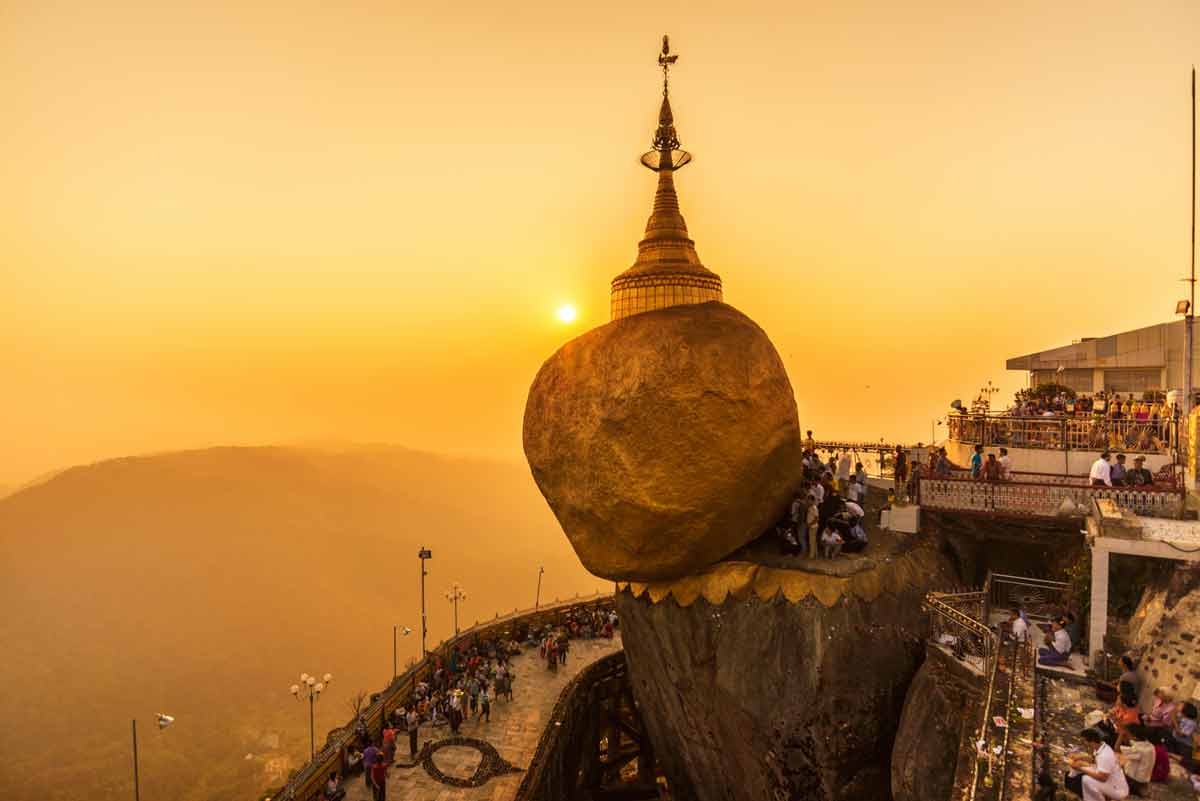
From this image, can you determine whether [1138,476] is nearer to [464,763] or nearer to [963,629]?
[963,629]

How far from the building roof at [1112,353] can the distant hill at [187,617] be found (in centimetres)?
8791

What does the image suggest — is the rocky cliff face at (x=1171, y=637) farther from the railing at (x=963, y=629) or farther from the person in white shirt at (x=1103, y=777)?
the person in white shirt at (x=1103, y=777)

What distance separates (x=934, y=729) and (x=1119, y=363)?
81.3 feet

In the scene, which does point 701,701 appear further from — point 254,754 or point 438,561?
point 438,561

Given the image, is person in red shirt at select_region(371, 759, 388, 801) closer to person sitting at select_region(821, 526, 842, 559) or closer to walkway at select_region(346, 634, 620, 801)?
walkway at select_region(346, 634, 620, 801)

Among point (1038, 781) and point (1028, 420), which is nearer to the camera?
point (1038, 781)

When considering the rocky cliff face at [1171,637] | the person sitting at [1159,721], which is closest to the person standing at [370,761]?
the person sitting at [1159,721]

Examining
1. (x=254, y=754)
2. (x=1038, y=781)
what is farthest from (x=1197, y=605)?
(x=254, y=754)

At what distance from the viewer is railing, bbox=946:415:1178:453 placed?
1856 centimetres

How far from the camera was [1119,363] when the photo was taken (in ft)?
92.9

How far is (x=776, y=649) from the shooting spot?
559 inches

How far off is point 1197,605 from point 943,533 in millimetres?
6926

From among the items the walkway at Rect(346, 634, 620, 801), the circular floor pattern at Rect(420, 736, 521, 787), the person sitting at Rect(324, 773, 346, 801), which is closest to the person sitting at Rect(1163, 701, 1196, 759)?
the walkway at Rect(346, 634, 620, 801)

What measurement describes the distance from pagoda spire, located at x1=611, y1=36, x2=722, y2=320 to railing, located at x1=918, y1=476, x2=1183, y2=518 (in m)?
8.02
